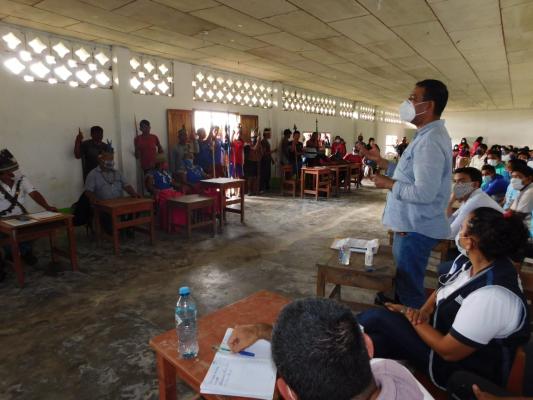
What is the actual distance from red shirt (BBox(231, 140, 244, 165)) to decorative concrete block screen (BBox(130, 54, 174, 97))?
1841mm

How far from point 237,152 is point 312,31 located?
373cm

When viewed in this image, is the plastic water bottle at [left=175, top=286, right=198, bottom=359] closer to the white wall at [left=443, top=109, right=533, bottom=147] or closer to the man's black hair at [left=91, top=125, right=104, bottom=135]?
the man's black hair at [left=91, top=125, right=104, bottom=135]

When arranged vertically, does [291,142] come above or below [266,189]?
above

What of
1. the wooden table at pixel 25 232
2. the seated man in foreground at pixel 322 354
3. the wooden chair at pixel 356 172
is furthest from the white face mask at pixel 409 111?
the wooden chair at pixel 356 172

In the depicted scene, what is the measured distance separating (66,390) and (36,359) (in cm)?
43

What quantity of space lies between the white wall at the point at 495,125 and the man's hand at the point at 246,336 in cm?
1989

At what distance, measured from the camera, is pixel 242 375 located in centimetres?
112

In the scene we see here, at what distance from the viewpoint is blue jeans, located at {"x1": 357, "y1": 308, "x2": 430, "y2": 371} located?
1466mm

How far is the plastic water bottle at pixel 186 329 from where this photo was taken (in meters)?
1.26

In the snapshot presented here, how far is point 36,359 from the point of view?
2156mm

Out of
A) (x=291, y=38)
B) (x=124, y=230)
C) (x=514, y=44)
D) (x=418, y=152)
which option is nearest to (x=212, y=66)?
(x=291, y=38)

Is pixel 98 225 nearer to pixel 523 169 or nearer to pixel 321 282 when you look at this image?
pixel 321 282

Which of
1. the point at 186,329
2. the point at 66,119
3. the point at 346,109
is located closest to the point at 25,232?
the point at 66,119

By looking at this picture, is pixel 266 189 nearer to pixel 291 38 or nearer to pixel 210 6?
pixel 291 38
